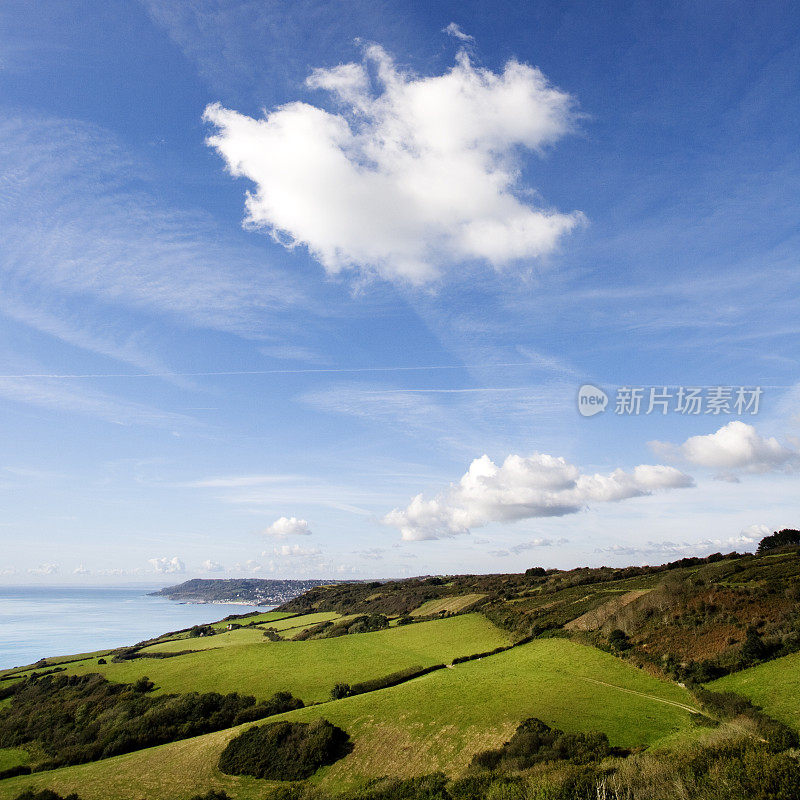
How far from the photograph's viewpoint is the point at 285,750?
30.5 metres

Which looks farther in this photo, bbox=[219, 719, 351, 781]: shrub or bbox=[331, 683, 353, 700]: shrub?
bbox=[331, 683, 353, 700]: shrub

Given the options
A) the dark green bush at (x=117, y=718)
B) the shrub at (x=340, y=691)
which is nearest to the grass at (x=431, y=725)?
the dark green bush at (x=117, y=718)

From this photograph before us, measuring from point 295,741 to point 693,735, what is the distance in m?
23.1

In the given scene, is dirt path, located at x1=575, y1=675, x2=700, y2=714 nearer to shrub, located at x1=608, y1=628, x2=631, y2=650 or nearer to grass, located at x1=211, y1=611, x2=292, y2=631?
shrub, located at x1=608, y1=628, x2=631, y2=650

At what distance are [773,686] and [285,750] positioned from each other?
96.7 ft

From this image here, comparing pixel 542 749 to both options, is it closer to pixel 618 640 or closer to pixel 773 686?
pixel 773 686

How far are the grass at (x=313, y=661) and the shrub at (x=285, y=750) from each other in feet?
36.8

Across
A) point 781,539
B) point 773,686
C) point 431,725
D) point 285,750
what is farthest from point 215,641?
point 781,539

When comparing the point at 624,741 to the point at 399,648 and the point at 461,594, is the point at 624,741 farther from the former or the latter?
the point at 461,594

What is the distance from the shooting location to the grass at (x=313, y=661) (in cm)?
4812

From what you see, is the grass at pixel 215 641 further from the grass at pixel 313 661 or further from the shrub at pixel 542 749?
the shrub at pixel 542 749

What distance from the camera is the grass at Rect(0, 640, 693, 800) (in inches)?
1081

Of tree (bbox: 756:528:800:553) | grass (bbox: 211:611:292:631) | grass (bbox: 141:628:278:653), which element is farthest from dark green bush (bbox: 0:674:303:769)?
tree (bbox: 756:528:800:553)

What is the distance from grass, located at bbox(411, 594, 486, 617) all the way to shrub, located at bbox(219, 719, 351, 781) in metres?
53.0
